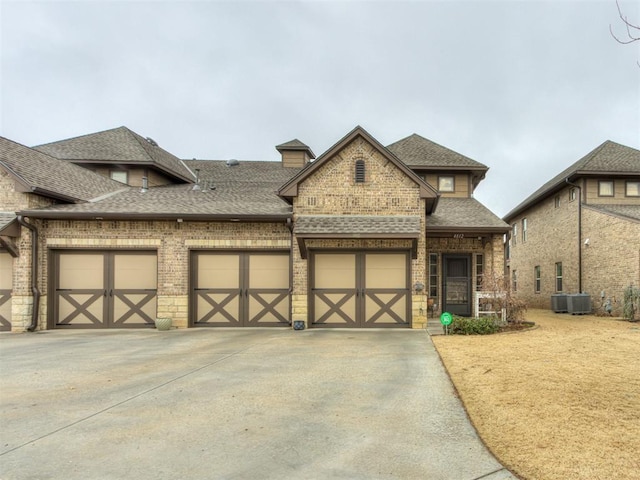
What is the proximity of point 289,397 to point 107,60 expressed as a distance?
4251 centimetres

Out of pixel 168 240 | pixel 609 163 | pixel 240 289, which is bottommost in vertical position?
pixel 240 289

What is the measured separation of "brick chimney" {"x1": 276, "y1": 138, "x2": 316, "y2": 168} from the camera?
954 inches

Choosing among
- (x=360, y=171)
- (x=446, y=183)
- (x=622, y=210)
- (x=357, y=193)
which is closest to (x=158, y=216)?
(x=357, y=193)

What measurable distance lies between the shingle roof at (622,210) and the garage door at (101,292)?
1890 centimetres

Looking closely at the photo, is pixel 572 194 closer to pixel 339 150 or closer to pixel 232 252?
→ pixel 339 150

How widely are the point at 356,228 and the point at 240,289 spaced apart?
4.47m

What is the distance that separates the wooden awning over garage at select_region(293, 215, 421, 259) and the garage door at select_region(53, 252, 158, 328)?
18.3 feet

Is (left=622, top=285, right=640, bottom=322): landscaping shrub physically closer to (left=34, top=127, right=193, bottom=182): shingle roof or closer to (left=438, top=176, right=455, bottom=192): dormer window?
(left=438, top=176, right=455, bottom=192): dormer window

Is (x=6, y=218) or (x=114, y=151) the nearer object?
(x=6, y=218)

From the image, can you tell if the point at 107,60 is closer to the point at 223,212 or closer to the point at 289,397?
the point at 223,212

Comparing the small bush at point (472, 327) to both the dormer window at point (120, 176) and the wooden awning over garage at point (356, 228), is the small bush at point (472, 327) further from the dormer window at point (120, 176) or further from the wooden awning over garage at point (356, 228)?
the dormer window at point (120, 176)

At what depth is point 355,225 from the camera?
1302cm

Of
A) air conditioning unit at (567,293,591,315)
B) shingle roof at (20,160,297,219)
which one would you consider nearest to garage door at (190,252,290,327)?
shingle roof at (20,160,297,219)

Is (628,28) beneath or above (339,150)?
beneath
